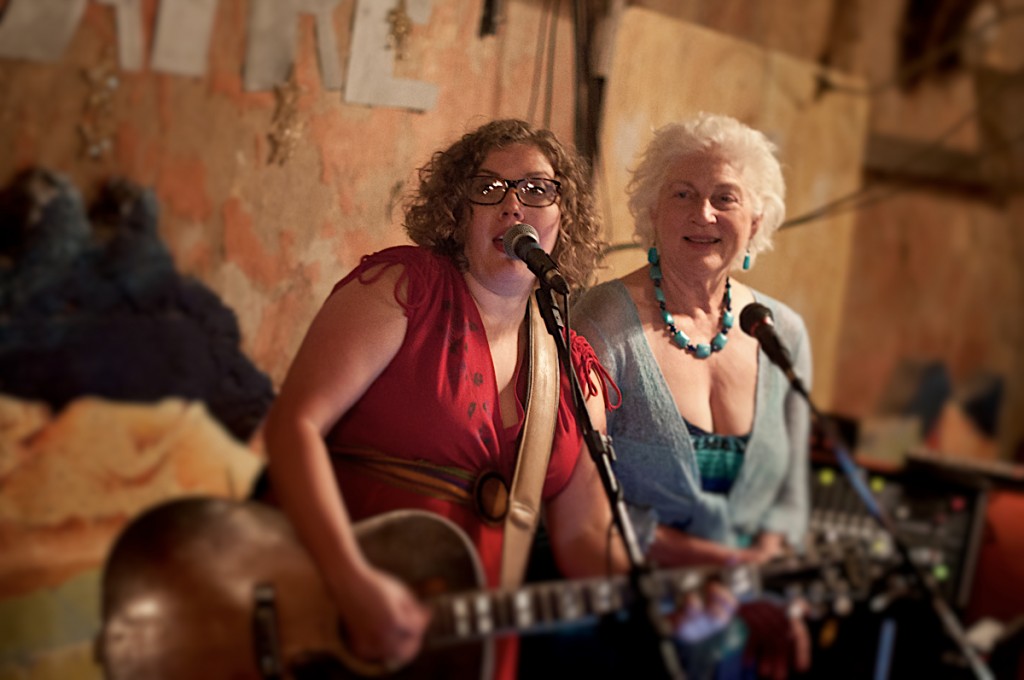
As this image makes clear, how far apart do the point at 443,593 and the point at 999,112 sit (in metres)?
2.65

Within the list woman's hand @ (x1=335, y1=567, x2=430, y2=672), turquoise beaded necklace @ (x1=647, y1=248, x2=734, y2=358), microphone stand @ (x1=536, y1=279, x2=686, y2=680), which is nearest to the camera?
woman's hand @ (x1=335, y1=567, x2=430, y2=672)

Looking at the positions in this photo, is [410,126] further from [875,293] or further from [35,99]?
[875,293]

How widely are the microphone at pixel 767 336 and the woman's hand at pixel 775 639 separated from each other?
0.40 meters

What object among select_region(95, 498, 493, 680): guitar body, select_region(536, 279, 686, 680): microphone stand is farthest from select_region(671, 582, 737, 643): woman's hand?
select_region(95, 498, 493, 680): guitar body

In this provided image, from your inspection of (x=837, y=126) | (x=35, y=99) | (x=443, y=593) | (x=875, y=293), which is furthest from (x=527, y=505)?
(x=875, y=293)

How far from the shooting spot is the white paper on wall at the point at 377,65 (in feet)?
4.87

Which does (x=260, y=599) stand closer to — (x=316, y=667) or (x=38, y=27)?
(x=316, y=667)

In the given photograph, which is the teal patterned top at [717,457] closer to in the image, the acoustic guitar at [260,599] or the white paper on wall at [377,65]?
the acoustic guitar at [260,599]

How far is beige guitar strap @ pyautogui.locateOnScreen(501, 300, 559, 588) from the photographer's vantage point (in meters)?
1.56

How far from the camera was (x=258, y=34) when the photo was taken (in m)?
1.41

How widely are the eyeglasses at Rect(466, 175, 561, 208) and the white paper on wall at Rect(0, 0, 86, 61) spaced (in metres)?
0.57

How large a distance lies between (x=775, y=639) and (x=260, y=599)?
102 centimetres

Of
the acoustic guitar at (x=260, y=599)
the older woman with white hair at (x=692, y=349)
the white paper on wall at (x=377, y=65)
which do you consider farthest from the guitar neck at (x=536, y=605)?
the white paper on wall at (x=377, y=65)

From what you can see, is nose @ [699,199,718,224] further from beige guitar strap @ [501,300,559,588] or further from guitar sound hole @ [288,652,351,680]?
guitar sound hole @ [288,652,351,680]
